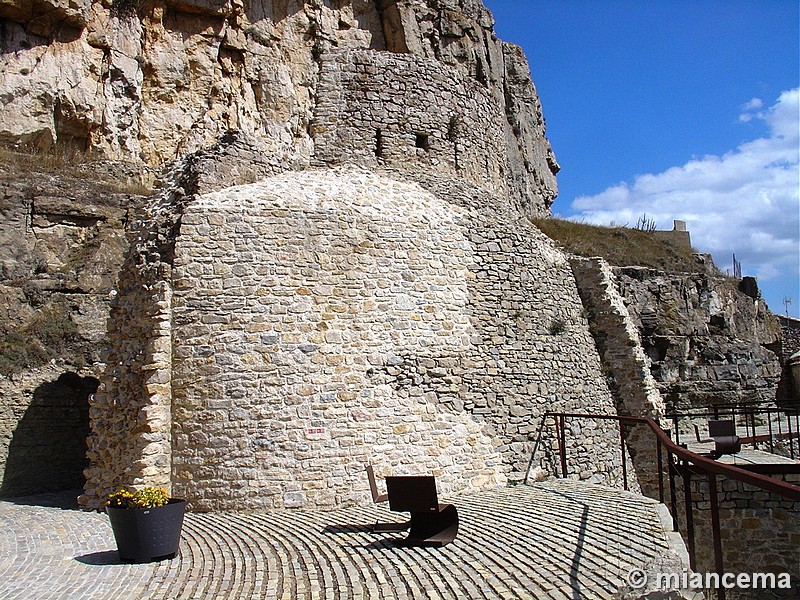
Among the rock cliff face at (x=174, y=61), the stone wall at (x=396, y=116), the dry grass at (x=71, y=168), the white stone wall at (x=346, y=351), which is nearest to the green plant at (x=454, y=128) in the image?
the stone wall at (x=396, y=116)

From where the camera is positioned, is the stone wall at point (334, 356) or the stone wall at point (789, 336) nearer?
the stone wall at point (334, 356)

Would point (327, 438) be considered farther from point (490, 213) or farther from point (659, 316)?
point (659, 316)

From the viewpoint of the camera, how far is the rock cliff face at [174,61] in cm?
2031

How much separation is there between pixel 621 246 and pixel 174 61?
15914 mm

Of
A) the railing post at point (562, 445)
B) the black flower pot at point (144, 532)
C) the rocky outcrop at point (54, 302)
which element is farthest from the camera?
the rocky outcrop at point (54, 302)

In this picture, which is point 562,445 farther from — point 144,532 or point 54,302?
point 54,302

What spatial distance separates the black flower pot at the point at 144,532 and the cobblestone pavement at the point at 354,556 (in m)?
0.13

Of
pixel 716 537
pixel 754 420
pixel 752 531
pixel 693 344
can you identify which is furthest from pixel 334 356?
pixel 754 420

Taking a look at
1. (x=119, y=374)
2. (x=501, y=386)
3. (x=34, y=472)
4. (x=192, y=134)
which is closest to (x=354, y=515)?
(x=501, y=386)

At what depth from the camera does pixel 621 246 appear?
22.5m

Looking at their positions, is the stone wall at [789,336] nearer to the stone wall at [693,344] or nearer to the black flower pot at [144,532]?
the stone wall at [693,344]

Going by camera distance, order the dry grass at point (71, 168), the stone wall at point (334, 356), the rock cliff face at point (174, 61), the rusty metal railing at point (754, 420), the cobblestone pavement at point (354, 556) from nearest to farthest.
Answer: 1. the cobblestone pavement at point (354, 556)
2. the stone wall at point (334, 356)
3. the rusty metal railing at point (754, 420)
4. the dry grass at point (71, 168)
5. the rock cliff face at point (174, 61)

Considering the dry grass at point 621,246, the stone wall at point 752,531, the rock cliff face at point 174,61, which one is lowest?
the stone wall at point 752,531

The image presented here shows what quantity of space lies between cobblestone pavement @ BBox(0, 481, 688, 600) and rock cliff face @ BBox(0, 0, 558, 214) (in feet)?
40.2
